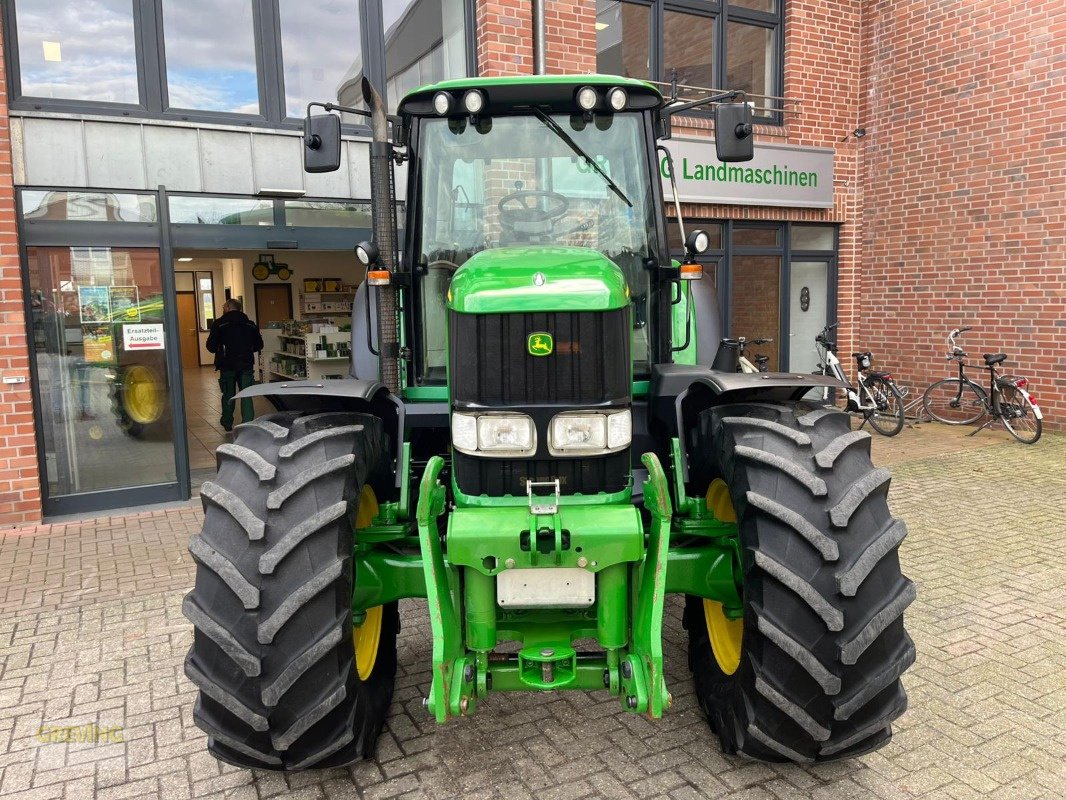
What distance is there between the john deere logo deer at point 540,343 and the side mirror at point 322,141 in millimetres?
1485

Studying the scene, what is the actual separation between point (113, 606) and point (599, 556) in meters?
3.58

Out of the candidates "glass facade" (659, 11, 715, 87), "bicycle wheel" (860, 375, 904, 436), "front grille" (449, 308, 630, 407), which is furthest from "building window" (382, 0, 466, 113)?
"bicycle wheel" (860, 375, 904, 436)

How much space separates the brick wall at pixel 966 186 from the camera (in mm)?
9062

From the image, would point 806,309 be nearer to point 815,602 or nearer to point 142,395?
point 142,395

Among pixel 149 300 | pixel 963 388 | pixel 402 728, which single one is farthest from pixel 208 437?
pixel 963 388

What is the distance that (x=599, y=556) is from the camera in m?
2.62

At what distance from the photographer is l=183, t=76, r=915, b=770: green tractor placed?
101 inches

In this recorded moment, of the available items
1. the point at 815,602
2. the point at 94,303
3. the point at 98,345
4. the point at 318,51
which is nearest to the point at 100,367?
the point at 98,345

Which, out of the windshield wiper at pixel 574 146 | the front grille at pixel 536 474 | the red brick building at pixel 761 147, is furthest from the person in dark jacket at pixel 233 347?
the front grille at pixel 536 474

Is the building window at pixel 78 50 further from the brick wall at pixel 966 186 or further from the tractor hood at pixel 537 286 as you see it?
the brick wall at pixel 966 186

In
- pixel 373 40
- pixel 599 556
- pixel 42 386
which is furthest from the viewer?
pixel 373 40

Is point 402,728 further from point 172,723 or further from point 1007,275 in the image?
point 1007,275

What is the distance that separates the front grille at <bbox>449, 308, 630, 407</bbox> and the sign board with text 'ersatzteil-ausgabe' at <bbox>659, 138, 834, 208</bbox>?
6.78m

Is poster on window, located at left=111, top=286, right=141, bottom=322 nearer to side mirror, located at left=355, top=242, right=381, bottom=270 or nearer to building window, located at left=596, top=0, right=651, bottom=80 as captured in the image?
side mirror, located at left=355, top=242, right=381, bottom=270
